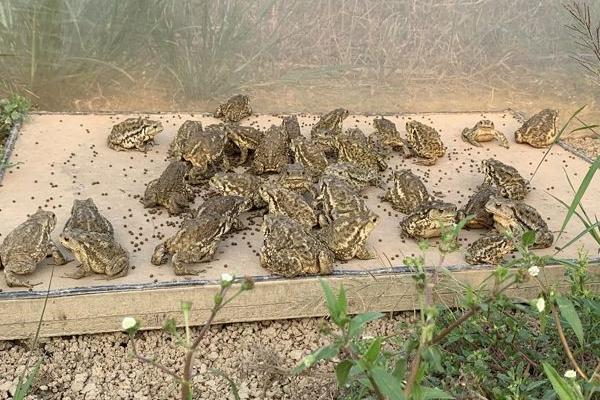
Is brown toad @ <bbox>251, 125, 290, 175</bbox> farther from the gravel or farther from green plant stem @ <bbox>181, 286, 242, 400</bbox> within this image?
green plant stem @ <bbox>181, 286, 242, 400</bbox>

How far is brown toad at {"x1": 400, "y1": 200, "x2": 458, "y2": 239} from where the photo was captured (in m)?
5.32

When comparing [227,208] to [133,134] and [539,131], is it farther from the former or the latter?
[539,131]

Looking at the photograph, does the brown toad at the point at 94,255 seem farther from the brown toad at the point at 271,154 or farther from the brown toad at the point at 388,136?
the brown toad at the point at 388,136

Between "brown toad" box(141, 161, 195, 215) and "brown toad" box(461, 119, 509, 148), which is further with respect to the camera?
"brown toad" box(461, 119, 509, 148)

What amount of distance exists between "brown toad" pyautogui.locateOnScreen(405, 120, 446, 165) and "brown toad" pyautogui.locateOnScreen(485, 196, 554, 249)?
131cm

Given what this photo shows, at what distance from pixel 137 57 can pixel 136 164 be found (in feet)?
6.33

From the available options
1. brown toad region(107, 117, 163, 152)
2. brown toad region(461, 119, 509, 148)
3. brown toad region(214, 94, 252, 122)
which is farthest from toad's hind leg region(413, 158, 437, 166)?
brown toad region(107, 117, 163, 152)

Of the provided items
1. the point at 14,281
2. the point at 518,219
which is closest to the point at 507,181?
the point at 518,219

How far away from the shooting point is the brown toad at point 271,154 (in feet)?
20.5

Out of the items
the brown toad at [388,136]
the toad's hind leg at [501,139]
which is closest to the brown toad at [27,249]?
the brown toad at [388,136]

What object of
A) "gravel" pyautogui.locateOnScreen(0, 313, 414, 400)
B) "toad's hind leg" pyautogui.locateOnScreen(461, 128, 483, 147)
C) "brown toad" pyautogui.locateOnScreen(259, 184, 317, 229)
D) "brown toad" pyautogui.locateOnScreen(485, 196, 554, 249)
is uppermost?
"brown toad" pyautogui.locateOnScreen(485, 196, 554, 249)

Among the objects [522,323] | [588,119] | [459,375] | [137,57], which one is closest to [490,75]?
[588,119]

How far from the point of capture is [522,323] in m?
4.52

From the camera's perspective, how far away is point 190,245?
4922 millimetres
